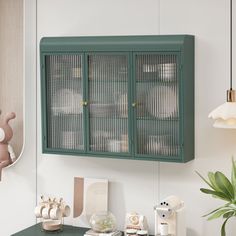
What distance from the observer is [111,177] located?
4121 mm

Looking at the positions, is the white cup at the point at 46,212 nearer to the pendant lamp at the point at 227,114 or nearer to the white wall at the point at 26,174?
the white wall at the point at 26,174

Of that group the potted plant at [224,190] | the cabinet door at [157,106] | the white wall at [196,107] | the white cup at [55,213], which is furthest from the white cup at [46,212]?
the potted plant at [224,190]

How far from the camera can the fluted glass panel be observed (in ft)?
13.0

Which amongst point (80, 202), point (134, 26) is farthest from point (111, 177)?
point (134, 26)

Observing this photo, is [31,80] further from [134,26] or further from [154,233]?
[154,233]

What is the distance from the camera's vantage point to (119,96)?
151 inches

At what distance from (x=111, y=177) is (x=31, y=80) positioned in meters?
0.90

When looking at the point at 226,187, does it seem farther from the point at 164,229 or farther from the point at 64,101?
the point at 64,101

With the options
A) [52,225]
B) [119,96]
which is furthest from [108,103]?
[52,225]

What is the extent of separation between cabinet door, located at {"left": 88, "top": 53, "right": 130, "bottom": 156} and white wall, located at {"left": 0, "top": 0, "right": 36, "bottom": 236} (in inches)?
23.7

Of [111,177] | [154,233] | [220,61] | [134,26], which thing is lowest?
[154,233]

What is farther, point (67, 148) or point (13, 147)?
point (13, 147)

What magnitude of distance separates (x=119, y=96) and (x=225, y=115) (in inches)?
28.2

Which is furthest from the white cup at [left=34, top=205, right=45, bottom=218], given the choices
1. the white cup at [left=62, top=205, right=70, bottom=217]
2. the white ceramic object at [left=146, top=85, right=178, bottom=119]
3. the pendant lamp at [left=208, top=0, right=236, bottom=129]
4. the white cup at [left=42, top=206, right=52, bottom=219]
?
the pendant lamp at [left=208, top=0, right=236, bottom=129]
